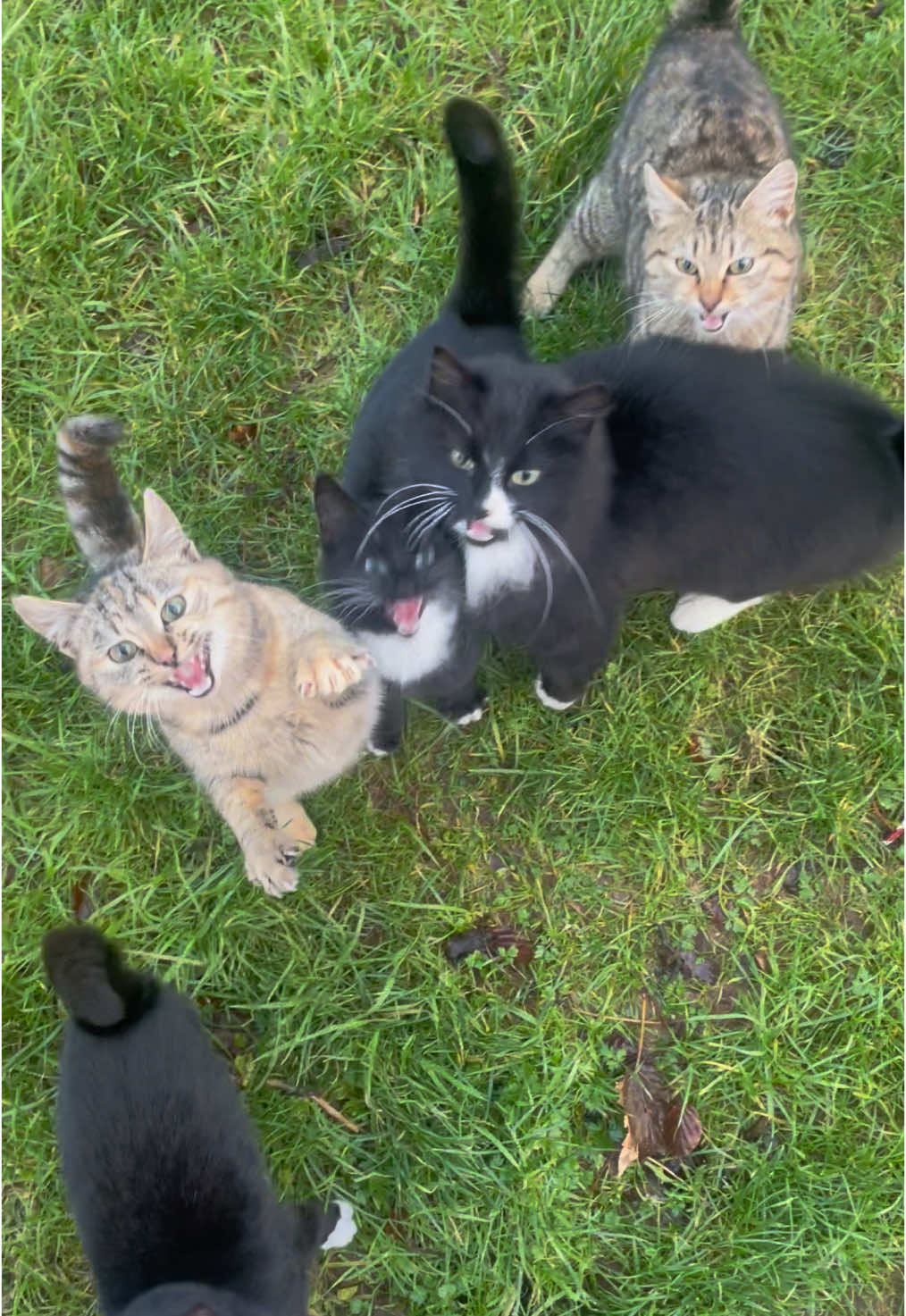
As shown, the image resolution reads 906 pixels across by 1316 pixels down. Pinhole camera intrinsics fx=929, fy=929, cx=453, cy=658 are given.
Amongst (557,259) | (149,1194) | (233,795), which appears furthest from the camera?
(557,259)

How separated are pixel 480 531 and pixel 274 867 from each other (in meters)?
1.16

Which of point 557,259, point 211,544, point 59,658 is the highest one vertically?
point 557,259

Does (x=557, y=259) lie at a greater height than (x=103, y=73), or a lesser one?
lesser

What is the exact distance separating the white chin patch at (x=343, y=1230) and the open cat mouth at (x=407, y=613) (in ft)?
5.28

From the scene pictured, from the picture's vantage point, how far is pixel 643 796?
2809mm

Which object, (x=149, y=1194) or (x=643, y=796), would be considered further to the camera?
(x=643, y=796)

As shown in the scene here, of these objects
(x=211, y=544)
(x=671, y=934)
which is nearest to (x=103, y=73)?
(x=211, y=544)

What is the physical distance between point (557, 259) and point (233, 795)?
1942 mm

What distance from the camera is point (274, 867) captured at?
8.70ft

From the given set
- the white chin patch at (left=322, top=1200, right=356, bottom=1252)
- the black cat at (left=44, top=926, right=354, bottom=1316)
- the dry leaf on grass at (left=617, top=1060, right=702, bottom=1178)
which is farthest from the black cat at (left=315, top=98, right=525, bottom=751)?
the white chin patch at (left=322, top=1200, right=356, bottom=1252)

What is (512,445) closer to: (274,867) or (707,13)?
(274,867)

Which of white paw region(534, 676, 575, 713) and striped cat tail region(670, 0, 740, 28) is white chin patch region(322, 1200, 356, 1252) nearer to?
white paw region(534, 676, 575, 713)

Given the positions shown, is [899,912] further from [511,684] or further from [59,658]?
[59,658]

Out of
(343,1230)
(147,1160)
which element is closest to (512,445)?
(147,1160)
